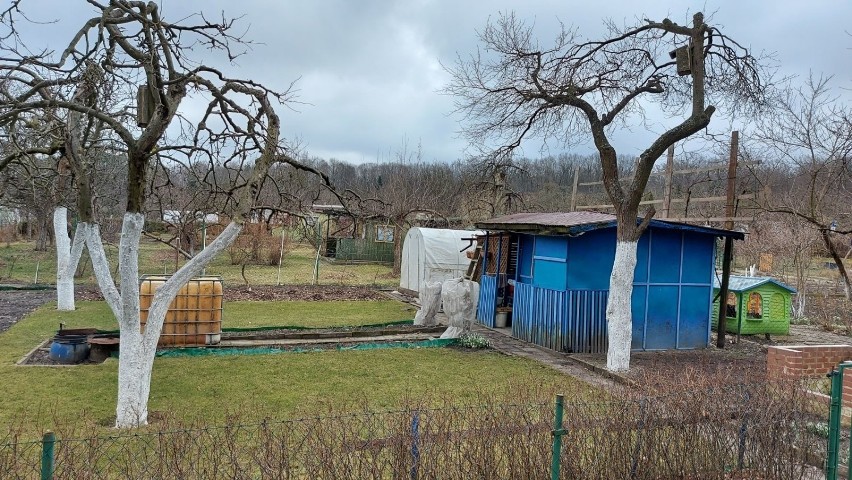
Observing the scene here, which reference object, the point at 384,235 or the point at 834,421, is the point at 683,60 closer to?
the point at 834,421

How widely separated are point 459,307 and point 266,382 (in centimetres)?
490

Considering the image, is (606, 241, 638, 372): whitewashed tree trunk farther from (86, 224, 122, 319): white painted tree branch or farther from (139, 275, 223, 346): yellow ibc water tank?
(86, 224, 122, 319): white painted tree branch

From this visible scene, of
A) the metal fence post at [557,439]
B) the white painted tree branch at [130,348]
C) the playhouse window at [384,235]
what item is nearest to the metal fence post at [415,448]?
the metal fence post at [557,439]

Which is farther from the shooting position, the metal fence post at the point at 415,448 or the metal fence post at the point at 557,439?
the metal fence post at the point at 557,439

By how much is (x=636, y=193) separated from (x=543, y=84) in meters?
2.67

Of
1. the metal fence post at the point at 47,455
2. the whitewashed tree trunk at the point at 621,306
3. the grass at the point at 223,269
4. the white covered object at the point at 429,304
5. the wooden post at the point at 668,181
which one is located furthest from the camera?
the grass at the point at 223,269

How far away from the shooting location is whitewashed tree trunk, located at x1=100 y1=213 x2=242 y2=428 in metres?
6.75

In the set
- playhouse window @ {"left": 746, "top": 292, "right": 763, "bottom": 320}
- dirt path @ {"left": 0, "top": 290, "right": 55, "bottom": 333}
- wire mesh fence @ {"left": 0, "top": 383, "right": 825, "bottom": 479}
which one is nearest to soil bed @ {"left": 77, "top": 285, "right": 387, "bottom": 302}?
dirt path @ {"left": 0, "top": 290, "right": 55, "bottom": 333}

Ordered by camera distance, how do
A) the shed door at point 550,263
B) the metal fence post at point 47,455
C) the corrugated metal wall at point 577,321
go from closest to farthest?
the metal fence post at point 47,455, the corrugated metal wall at point 577,321, the shed door at point 550,263

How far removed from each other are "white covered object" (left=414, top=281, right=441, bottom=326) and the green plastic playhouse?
6547 mm

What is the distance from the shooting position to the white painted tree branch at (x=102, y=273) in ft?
22.5

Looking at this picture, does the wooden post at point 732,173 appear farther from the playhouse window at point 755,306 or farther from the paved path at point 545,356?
the paved path at point 545,356

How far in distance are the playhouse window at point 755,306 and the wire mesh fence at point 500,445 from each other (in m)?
9.35

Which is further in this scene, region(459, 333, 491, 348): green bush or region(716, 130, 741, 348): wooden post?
region(716, 130, 741, 348): wooden post
